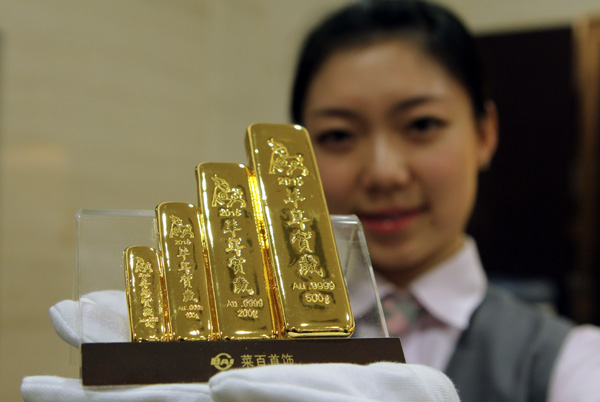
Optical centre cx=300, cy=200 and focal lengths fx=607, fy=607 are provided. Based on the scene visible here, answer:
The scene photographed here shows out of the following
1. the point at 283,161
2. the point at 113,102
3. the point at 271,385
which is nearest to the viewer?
the point at 271,385

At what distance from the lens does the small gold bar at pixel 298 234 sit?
277mm

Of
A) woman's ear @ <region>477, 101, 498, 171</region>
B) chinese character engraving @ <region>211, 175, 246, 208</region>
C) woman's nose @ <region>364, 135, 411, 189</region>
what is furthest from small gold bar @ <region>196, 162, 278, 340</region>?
woman's ear @ <region>477, 101, 498, 171</region>

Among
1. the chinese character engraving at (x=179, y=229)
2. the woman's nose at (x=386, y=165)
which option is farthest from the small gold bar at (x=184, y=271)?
the woman's nose at (x=386, y=165)

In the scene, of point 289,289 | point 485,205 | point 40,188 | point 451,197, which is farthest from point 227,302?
point 485,205

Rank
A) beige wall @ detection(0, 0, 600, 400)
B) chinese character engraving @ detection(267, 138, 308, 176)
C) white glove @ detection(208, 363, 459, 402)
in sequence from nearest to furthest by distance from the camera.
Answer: white glove @ detection(208, 363, 459, 402) < chinese character engraving @ detection(267, 138, 308, 176) < beige wall @ detection(0, 0, 600, 400)

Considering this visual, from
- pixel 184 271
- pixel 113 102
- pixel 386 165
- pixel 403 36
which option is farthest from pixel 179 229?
pixel 113 102

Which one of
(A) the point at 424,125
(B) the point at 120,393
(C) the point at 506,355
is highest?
(A) the point at 424,125

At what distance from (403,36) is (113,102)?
61cm

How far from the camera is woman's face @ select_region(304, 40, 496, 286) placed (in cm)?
56

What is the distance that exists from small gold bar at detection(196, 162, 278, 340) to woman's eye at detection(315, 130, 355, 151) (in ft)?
0.88

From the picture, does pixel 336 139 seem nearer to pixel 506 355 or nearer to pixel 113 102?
pixel 506 355

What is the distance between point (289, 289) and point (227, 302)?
0.03 meters

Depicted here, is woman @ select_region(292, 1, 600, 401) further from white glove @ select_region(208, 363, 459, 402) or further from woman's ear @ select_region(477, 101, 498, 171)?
white glove @ select_region(208, 363, 459, 402)

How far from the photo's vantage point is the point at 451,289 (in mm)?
610
